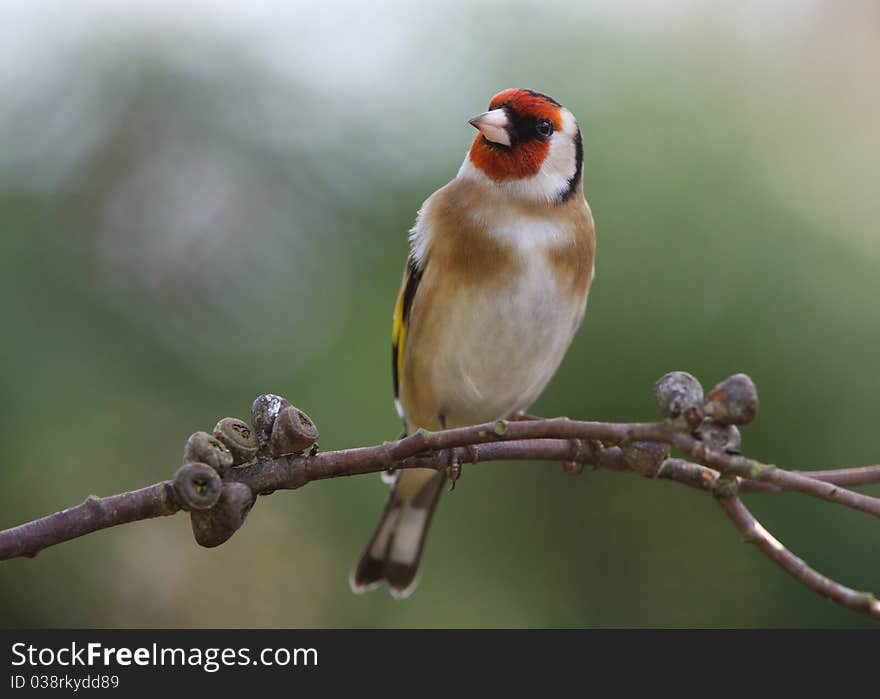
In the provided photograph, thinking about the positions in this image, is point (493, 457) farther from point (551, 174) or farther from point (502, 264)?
point (551, 174)

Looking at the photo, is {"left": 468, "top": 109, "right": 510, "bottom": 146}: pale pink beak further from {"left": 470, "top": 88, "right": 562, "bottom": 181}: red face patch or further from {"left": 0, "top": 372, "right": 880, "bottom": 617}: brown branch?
{"left": 0, "top": 372, "right": 880, "bottom": 617}: brown branch

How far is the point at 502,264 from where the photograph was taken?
8.00 feet

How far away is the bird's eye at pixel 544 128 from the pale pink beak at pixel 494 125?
0.10m

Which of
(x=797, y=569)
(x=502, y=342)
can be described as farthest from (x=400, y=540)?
(x=797, y=569)

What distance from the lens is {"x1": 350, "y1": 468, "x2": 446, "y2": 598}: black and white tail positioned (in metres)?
2.90

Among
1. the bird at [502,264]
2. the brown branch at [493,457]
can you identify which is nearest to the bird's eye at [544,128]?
the bird at [502,264]

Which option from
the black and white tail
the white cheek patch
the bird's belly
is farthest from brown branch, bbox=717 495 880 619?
the black and white tail

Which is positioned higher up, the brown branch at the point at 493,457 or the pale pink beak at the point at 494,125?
the pale pink beak at the point at 494,125

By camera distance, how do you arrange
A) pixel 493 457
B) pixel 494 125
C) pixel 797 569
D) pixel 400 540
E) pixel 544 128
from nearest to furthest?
1. pixel 797 569
2. pixel 493 457
3. pixel 494 125
4. pixel 544 128
5. pixel 400 540

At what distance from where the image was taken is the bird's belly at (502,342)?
2461 millimetres

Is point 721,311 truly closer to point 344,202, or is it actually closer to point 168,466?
point 344,202

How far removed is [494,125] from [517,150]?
103 mm

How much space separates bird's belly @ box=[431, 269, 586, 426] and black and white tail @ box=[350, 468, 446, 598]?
0.33 meters

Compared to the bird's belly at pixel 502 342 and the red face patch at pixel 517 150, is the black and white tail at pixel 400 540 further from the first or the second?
the red face patch at pixel 517 150
